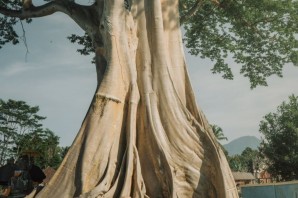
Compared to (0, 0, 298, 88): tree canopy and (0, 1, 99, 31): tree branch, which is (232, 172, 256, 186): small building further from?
(0, 1, 99, 31): tree branch

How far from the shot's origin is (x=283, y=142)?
95.6 ft

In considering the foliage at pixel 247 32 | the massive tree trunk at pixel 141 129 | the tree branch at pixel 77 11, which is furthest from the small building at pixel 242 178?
the massive tree trunk at pixel 141 129

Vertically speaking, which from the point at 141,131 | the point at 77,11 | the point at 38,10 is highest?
the point at 38,10

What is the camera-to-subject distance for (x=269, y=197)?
25.2 feet

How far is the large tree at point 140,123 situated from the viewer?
613cm

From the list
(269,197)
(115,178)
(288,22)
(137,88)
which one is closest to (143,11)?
(137,88)

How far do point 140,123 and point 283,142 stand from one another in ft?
80.8

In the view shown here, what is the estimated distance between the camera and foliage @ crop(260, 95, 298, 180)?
1108 inches

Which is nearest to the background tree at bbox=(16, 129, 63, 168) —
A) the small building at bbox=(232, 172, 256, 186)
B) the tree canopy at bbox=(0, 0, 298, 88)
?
the small building at bbox=(232, 172, 256, 186)

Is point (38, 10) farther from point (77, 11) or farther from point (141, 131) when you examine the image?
point (141, 131)

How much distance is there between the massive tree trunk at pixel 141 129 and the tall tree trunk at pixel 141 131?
0.01 meters

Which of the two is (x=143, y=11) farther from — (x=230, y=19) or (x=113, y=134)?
(x=230, y=19)

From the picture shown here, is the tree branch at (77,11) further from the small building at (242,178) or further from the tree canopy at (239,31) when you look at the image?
the small building at (242,178)

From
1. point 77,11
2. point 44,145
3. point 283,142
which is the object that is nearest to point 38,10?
point 77,11
